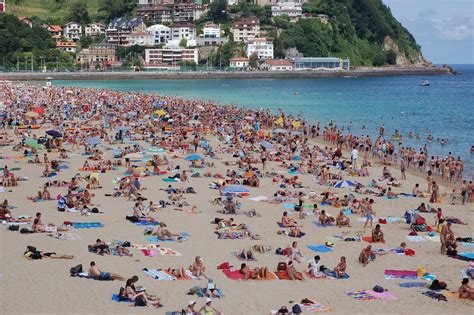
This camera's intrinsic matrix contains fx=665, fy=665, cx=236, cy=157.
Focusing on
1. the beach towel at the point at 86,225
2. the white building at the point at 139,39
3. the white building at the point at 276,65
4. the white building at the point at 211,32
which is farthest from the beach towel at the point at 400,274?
the white building at the point at 211,32

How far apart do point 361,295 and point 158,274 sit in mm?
3615

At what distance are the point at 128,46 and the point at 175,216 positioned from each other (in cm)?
12214

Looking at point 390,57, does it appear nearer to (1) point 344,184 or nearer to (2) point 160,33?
(2) point 160,33

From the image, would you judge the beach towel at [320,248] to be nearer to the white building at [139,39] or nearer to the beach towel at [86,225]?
the beach towel at [86,225]

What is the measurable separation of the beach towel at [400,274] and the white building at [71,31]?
13616cm

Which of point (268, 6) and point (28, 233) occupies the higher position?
point (268, 6)

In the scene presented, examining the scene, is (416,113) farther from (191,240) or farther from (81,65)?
(81,65)

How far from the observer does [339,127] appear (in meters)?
42.3

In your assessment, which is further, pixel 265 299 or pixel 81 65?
pixel 81 65

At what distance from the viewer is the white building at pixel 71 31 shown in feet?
466

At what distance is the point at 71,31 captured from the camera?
142m

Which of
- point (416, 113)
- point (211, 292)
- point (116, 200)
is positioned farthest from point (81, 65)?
point (211, 292)

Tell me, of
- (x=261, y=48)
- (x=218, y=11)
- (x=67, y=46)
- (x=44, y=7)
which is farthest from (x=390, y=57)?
(x=44, y=7)

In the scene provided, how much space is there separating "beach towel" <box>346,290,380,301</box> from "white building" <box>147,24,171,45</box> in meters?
132
